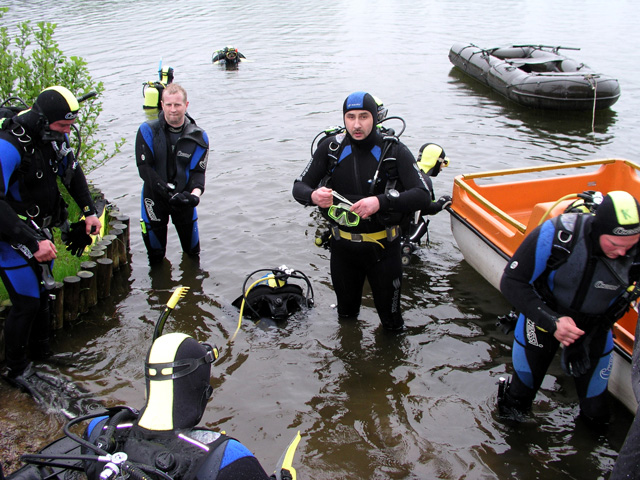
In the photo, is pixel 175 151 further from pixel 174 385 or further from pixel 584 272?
pixel 584 272

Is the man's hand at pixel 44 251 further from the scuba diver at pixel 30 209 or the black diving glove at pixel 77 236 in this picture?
the black diving glove at pixel 77 236

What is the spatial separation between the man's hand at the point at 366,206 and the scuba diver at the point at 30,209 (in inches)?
82.4

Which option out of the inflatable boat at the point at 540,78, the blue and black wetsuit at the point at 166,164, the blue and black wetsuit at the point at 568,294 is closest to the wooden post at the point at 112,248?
the blue and black wetsuit at the point at 166,164

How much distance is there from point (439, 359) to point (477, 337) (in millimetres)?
553

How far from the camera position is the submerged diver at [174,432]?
6.30 feet

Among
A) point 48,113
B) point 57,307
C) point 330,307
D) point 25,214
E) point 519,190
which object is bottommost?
point 330,307

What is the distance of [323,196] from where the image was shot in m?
3.91

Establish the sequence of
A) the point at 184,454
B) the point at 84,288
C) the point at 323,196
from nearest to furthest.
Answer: the point at 184,454 < the point at 323,196 < the point at 84,288

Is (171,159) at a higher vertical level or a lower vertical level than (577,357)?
higher

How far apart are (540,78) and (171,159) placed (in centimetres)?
1003

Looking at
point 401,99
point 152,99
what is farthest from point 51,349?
point 401,99

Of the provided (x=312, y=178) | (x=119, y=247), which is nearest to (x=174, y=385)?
(x=312, y=178)

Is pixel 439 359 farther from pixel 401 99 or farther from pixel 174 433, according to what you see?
pixel 401 99

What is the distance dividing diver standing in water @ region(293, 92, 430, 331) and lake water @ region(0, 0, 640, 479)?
2.99 ft
